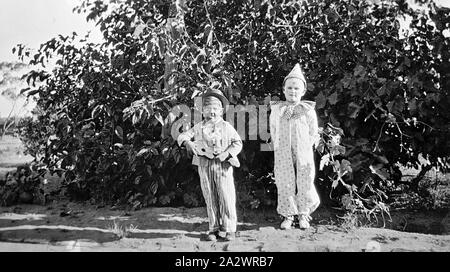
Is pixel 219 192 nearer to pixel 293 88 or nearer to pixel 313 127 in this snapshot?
pixel 313 127

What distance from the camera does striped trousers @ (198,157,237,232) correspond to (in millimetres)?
3592

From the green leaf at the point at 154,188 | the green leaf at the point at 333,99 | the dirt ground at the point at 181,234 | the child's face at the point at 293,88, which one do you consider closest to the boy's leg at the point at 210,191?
the dirt ground at the point at 181,234

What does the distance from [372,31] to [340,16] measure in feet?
1.12

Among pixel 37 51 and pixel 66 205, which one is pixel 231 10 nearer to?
pixel 37 51

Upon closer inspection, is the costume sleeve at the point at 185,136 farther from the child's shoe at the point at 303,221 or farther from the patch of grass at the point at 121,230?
the child's shoe at the point at 303,221

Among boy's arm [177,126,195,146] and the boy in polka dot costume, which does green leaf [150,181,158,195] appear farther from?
the boy in polka dot costume

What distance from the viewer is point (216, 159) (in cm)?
359

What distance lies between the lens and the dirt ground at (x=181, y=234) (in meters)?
3.48

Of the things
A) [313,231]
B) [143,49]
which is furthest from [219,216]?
[143,49]

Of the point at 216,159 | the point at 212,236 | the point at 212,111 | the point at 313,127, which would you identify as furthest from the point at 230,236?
the point at 313,127

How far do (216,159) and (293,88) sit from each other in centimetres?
93

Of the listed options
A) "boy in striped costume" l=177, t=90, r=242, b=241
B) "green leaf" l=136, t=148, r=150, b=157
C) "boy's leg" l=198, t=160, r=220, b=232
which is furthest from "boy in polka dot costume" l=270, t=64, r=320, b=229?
"green leaf" l=136, t=148, r=150, b=157

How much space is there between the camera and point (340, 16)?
13.6 feet

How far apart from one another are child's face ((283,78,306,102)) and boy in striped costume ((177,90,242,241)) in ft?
1.94
